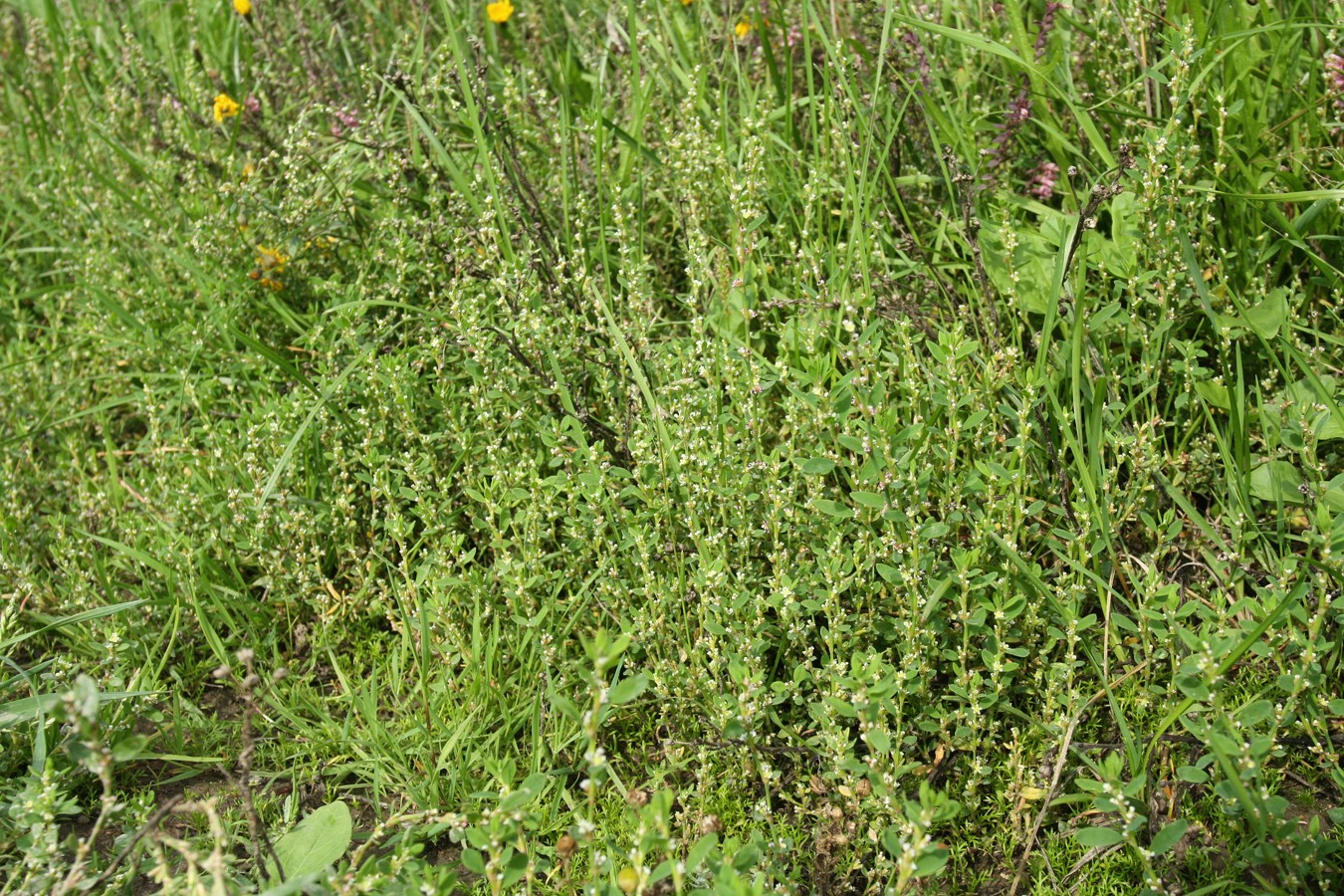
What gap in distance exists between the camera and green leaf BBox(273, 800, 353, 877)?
2.17 m

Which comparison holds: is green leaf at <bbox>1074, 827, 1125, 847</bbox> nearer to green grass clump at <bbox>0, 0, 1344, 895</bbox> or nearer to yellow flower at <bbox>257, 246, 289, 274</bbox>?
green grass clump at <bbox>0, 0, 1344, 895</bbox>

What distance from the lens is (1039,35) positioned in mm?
3113

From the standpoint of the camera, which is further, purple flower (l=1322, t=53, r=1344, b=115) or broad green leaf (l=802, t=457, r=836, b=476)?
purple flower (l=1322, t=53, r=1344, b=115)

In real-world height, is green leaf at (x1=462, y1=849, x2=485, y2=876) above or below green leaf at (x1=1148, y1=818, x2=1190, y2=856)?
above

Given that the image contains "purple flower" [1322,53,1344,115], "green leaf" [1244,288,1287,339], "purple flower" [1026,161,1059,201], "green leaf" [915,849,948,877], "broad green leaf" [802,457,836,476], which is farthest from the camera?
"purple flower" [1026,161,1059,201]

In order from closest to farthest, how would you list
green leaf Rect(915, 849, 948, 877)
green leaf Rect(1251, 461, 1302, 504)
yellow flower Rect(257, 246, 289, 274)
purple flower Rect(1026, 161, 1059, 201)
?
green leaf Rect(915, 849, 948, 877) < green leaf Rect(1251, 461, 1302, 504) < purple flower Rect(1026, 161, 1059, 201) < yellow flower Rect(257, 246, 289, 274)

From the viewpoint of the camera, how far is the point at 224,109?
13.5 ft

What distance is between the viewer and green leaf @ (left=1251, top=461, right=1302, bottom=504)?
8.00 feet

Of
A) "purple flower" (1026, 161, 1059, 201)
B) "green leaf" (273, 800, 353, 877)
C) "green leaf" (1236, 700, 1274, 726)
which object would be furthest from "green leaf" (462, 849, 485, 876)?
"purple flower" (1026, 161, 1059, 201)

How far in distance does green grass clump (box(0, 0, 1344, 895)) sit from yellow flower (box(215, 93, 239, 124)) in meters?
0.39

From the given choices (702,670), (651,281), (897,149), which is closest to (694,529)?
(702,670)

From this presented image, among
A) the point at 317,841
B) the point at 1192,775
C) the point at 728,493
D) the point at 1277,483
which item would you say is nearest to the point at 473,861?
the point at 317,841

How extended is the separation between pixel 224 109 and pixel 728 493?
2.73m

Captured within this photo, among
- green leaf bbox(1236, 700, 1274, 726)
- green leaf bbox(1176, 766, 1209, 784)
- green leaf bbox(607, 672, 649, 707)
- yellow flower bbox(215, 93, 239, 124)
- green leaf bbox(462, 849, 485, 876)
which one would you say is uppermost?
yellow flower bbox(215, 93, 239, 124)
